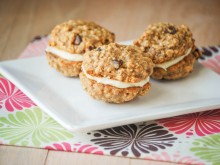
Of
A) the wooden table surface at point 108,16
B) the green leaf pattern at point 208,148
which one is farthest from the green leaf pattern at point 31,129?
the wooden table surface at point 108,16

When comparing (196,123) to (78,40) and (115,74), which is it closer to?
(115,74)

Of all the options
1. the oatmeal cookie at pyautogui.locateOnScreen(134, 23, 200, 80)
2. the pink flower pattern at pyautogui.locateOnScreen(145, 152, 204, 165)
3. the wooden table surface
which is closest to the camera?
the pink flower pattern at pyautogui.locateOnScreen(145, 152, 204, 165)

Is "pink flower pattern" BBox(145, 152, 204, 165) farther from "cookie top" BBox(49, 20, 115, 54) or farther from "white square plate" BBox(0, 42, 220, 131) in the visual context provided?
"cookie top" BBox(49, 20, 115, 54)

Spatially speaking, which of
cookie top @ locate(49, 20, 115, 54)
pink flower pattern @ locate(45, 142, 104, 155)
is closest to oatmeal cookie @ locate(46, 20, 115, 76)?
cookie top @ locate(49, 20, 115, 54)

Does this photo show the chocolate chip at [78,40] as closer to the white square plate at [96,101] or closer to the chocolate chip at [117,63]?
the white square plate at [96,101]

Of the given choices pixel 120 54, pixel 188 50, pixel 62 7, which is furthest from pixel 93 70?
pixel 62 7

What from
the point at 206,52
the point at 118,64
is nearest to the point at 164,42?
the point at 118,64

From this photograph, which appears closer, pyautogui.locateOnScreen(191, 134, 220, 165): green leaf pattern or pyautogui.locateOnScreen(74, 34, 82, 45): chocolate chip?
pyautogui.locateOnScreen(191, 134, 220, 165): green leaf pattern
